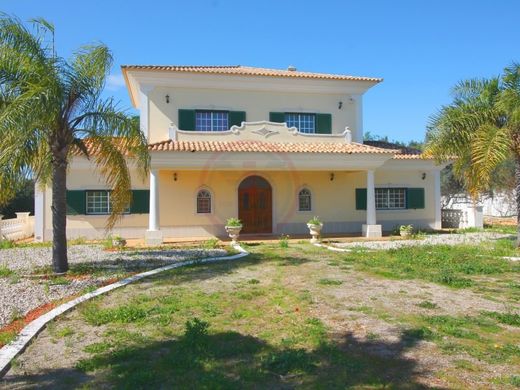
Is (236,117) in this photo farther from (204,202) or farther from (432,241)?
(432,241)

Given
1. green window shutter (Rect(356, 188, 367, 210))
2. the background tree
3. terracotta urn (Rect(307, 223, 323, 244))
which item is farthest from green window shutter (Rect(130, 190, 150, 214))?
the background tree

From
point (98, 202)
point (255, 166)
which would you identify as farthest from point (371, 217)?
point (98, 202)

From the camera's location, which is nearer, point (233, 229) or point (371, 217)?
point (233, 229)

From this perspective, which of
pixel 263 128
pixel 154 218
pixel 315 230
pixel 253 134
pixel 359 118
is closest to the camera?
pixel 154 218

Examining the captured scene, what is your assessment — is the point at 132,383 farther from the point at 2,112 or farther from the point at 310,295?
the point at 2,112

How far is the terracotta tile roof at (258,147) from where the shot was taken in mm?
16203

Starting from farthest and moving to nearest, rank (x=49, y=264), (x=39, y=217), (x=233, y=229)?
(x=39, y=217), (x=233, y=229), (x=49, y=264)

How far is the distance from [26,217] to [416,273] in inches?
718

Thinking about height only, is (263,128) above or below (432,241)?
above

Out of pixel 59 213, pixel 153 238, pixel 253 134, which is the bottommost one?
pixel 153 238

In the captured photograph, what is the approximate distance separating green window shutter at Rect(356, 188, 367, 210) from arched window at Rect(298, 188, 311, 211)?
90.1 inches

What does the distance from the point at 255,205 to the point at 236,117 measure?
397cm

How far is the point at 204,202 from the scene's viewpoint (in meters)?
18.8

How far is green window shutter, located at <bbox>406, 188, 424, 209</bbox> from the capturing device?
67.3 ft
